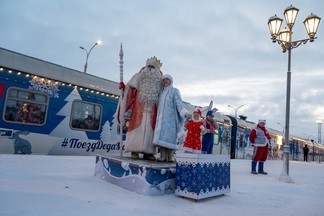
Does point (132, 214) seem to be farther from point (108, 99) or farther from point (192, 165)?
point (108, 99)

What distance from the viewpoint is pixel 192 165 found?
11.8 feet

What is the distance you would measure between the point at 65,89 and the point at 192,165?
5.27m

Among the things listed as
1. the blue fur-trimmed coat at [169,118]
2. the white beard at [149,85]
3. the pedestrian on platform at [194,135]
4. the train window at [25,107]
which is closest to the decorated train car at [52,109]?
the train window at [25,107]

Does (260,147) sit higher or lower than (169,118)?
lower

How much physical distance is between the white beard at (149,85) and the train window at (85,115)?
12.3 ft

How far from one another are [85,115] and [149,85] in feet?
13.3

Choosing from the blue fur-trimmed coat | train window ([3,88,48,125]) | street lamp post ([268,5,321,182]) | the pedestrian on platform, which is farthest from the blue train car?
street lamp post ([268,5,321,182])

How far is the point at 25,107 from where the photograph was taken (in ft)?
21.9

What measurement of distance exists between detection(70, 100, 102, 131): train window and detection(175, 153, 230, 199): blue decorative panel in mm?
4858

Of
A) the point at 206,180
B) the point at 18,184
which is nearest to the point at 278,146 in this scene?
the point at 206,180

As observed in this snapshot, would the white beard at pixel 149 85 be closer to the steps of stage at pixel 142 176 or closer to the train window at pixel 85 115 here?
the steps of stage at pixel 142 176

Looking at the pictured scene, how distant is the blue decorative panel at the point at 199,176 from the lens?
11.6ft

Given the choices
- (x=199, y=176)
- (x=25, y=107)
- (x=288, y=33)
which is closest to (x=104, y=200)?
(x=199, y=176)

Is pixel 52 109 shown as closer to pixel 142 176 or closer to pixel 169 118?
pixel 169 118
